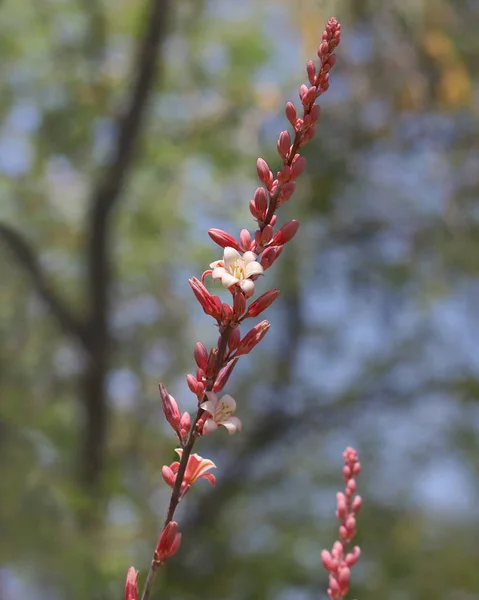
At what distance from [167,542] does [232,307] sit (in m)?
0.23

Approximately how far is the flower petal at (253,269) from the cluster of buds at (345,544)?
1.03 feet

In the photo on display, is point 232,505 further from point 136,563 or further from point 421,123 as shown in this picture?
point 421,123

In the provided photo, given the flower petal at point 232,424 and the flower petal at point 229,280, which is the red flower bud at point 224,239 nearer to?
the flower petal at point 229,280

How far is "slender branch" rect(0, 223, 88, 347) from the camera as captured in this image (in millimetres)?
3926

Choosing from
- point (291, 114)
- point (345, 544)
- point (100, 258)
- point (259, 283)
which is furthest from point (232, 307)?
point (100, 258)

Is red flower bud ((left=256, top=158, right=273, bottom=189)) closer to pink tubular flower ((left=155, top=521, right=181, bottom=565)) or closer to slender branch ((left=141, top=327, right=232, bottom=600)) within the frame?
slender branch ((left=141, top=327, right=232, bottom=600))

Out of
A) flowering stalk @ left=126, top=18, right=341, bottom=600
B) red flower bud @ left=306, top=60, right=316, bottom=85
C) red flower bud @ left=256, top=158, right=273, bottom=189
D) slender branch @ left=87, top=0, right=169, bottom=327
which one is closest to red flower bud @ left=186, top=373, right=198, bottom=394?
flowering stalk @ left=126, top=18, right=341, bottom=600

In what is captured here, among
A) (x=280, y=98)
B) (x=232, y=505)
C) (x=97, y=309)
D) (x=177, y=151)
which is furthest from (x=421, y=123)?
(x=232, y=505)

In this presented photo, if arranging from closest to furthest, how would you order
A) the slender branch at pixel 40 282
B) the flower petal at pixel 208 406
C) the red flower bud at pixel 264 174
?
the flower petal at pixel 208 406 → the red flower bud at pixel 264 174 → the slender branch at pixel 40 282

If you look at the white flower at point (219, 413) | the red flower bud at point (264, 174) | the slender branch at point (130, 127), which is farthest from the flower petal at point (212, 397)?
the slender branch at point (130, 127)

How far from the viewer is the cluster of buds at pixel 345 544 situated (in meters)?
0.79

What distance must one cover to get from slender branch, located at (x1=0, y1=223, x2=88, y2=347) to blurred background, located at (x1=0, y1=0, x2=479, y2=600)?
2cm

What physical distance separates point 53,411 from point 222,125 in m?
2.07

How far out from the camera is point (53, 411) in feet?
14.2
